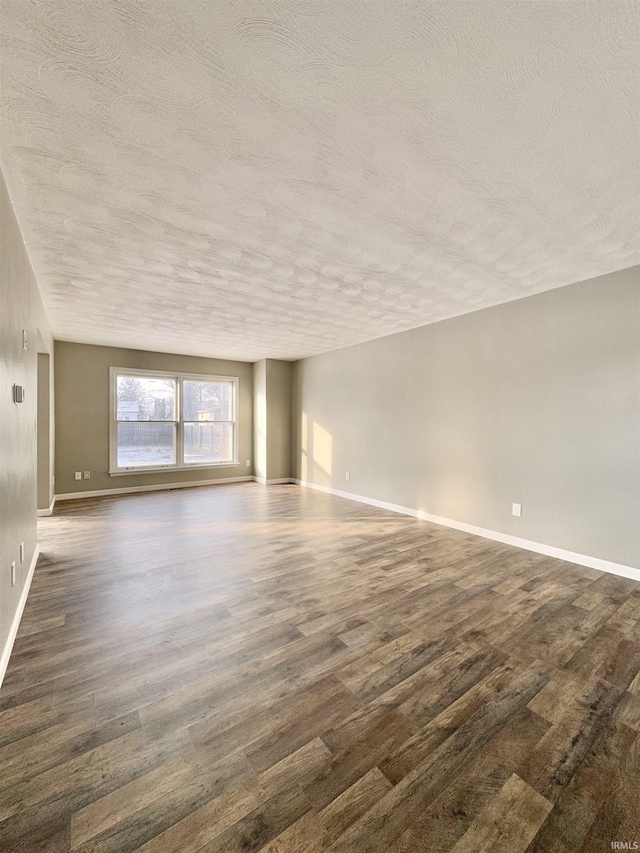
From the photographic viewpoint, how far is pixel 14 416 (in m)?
2.20

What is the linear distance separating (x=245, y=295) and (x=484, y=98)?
2.69 m

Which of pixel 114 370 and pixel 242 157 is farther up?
pixel 242 157

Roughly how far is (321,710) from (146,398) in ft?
20.5

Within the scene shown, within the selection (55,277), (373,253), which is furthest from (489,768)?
(55,277)

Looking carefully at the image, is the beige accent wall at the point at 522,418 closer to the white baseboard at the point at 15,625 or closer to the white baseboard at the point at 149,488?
the white baseboard at the point at 149,488

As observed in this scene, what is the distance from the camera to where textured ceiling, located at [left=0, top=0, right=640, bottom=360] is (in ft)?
3.87

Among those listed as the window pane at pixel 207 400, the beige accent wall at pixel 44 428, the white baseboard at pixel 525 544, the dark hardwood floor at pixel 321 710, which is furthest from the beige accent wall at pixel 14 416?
the white baseboard at pixel 525 544

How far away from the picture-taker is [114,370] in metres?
6.30

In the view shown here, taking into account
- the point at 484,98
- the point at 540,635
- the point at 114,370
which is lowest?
the point at 540,635

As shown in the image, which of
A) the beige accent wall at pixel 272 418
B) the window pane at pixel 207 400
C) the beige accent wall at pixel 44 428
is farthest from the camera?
the beige accent wall at pixel 272 418

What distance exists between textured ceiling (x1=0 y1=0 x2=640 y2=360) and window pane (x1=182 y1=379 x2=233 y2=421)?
3.98 m

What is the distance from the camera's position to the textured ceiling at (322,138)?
3.87 feet

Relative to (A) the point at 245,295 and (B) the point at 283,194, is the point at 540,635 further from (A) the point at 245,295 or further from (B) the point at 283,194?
(A) the point at 245,295

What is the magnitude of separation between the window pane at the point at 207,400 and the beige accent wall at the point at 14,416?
4075mm
